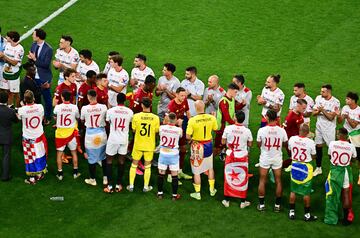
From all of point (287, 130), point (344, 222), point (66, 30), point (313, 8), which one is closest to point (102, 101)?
point (287, 130)

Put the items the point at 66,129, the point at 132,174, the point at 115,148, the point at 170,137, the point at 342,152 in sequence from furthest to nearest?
1. the point at 66,129
2. the point at 132,174
3. the point at 115,148
4. the point at 170,137
5. the point at 342,152

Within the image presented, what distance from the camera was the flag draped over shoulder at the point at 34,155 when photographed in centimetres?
1380

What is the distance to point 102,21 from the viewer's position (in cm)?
2214

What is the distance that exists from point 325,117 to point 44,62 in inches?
250

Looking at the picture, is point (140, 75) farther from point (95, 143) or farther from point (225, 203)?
point (225, 203)

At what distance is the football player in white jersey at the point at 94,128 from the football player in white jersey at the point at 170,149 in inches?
47.8

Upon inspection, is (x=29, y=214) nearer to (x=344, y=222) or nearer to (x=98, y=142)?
(x=98, y=142)

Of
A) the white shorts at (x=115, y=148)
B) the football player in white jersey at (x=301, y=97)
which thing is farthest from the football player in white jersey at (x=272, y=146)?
the white shorts at (x=115, y=148)

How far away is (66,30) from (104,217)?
32.6 feet

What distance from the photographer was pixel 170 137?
13328mm

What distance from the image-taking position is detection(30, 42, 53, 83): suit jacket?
16.2 m

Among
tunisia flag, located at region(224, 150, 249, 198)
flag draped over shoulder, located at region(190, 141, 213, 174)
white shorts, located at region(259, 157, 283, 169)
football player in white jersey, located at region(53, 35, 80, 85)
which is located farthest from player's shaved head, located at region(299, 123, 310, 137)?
football player in white jersey, located at region(53, 35, 80, 85)

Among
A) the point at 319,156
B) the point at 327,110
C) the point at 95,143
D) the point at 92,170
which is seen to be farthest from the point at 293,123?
the point at 92,170

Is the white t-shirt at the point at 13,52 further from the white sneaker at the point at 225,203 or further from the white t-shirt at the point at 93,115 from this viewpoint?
the white sneaker at the point at 225,203
